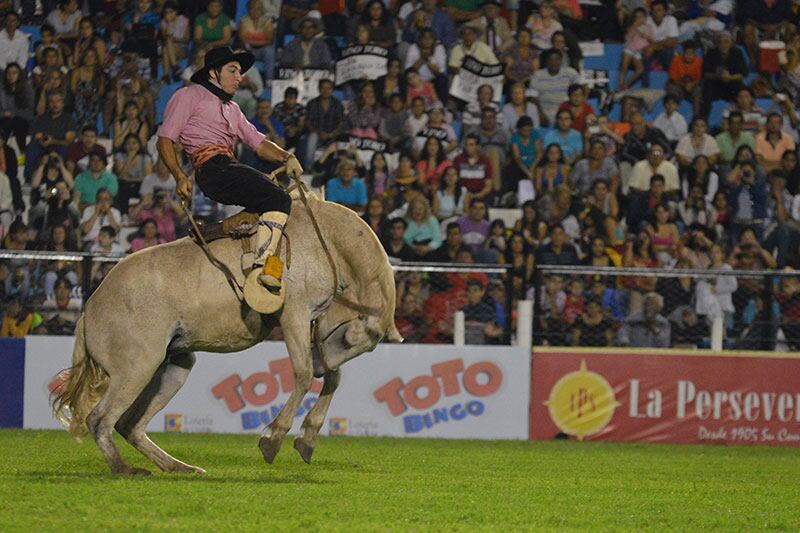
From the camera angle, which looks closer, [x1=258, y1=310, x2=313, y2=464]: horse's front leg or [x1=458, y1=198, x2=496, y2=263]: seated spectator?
[x1=258, y1=310, x2=313, y2=464]: horse's front leg

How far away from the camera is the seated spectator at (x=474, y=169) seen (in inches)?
723

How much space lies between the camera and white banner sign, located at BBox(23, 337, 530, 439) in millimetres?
14570

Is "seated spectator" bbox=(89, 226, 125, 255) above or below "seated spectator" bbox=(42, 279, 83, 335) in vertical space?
above

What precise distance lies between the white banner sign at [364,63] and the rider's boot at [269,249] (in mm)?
10333

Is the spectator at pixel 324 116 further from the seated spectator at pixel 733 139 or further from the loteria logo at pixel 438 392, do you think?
the seated spectator at pixel 733 139

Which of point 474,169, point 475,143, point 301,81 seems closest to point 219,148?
point 474,169

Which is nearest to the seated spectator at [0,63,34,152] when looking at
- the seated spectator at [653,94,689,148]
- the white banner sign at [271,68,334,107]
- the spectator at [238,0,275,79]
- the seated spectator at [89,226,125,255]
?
the seated spectator at [89,226,125,255]

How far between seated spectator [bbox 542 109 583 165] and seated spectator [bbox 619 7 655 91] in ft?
6.35

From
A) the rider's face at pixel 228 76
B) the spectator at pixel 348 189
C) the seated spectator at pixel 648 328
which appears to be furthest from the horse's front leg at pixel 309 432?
the spectator at pixel 348 189

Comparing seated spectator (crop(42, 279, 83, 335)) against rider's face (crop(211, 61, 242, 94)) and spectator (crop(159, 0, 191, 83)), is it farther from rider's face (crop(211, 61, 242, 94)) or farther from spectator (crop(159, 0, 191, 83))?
spectator (crop(159, 0, 191, 83))

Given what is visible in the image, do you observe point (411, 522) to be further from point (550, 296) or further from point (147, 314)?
point (550, 296)

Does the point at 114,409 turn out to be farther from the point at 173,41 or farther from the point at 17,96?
the point at 173,41

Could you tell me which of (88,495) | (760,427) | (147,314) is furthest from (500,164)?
(88,495)

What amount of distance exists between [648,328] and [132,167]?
7.32m
